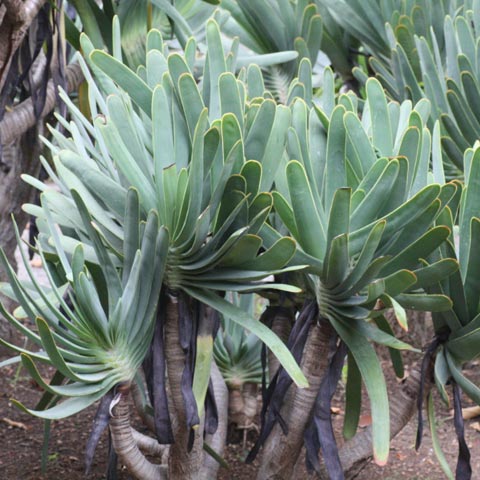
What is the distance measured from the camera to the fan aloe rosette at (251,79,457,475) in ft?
4.68

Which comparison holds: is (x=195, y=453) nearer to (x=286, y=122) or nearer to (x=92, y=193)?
(x=92, y=193)

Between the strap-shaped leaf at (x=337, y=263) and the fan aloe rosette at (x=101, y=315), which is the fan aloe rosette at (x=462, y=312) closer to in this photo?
the strap-shaped leaf at (x=337, y=263)

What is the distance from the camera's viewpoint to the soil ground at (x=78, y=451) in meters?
2.34

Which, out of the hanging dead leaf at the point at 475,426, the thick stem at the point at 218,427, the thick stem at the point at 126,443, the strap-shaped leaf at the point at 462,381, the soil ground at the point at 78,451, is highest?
the thick stem at the point at 126,443

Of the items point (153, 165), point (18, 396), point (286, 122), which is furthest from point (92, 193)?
point (18, 396)

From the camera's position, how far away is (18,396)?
9.28 ft

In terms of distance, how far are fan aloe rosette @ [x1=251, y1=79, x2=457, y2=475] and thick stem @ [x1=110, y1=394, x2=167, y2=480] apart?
0.38m

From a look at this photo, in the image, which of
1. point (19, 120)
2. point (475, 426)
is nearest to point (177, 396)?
point (19, 120)

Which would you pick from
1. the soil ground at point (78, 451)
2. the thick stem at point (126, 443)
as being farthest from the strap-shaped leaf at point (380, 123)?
the soil ground at point (78, 451)

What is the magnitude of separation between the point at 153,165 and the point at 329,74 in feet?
1.60

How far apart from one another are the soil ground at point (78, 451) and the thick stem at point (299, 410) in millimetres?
281

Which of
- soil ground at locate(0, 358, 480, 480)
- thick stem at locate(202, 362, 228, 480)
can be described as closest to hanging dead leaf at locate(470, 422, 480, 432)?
soil ground at locate(0, 358, 480, 480)

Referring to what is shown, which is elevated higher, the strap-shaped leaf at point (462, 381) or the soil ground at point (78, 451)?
the strap-shaped leaf at point (462, 381)

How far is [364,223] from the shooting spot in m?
1.50
